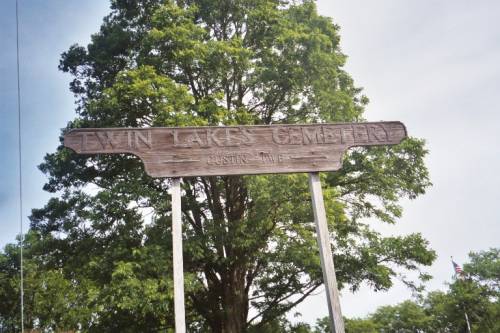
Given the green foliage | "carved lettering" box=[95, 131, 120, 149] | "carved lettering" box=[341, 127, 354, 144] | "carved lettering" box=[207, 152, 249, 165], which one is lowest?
the green foliage

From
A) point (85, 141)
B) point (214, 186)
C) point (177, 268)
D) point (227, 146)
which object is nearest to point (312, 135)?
Result: point (227, 146)

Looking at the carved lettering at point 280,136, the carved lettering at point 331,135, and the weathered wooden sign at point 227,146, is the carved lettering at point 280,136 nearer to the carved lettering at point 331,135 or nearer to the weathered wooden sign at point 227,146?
the weathered wooden sign at point 227,146

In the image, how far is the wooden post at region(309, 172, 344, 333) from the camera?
15.7ft

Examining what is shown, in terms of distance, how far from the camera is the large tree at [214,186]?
903 cm

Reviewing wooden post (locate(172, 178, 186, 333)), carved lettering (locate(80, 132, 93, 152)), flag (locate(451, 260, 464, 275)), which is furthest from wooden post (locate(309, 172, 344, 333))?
flag (locate(451, 260, 464, 275))

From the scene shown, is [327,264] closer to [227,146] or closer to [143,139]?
[227,146]

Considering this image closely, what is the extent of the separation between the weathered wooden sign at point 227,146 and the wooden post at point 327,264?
1.06 ft

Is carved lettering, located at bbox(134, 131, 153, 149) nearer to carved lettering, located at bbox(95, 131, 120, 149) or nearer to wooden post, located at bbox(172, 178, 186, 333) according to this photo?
carved lettering, located at bbox(95, 131, 120, 149)

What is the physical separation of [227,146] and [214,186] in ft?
18.9

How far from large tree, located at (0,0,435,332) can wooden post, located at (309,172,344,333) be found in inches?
137

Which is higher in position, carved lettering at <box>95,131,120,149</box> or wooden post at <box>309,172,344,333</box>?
carved lettering at <box>95,131,120,149</box>

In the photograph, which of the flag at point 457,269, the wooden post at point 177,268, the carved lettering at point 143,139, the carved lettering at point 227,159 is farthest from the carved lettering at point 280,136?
the flag at point 457,269

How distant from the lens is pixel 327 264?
4988 mm

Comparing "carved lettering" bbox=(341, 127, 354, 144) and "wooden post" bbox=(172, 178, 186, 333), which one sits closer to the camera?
"wooden post" bbox=(172, 178, 186, 333)
